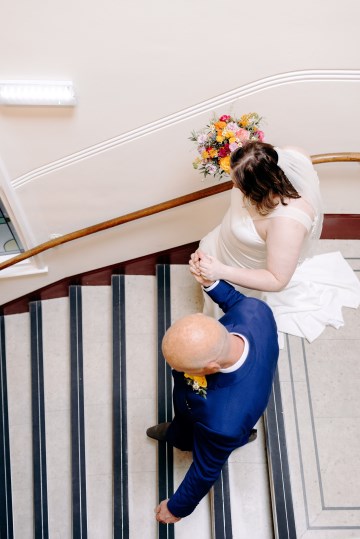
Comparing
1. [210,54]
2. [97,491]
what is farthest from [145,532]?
[210,54]

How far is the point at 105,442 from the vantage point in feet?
13.9

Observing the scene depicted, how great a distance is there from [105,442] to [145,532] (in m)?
0.75

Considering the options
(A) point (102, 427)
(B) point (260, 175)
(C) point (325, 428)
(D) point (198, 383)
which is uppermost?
(B) point (260, 175)

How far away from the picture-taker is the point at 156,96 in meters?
3.36

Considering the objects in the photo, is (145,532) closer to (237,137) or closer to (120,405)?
(120,405)

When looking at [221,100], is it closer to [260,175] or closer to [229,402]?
[260,175]

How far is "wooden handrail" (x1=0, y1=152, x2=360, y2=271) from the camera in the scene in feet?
11.8

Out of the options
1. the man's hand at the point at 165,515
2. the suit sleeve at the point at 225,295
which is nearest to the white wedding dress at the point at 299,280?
the suit sleeve at the point at 225,295

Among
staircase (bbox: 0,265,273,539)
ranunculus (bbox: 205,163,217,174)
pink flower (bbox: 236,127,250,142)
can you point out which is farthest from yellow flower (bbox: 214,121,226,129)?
staircase (bbox: 0,265,273,539)

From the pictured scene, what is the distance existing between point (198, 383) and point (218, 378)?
107 mm

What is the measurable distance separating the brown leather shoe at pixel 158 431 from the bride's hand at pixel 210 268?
4.80 ft

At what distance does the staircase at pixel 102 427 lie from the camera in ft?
12.1

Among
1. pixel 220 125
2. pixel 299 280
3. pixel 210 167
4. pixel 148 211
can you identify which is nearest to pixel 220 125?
pixel 220 125

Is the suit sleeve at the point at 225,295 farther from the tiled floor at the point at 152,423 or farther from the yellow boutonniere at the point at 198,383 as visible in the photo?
the tiled floor at the point at 152,423
